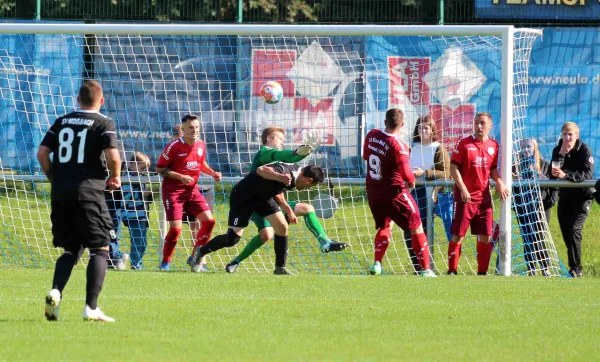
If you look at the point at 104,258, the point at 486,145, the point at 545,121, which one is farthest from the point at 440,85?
the point at 104,258

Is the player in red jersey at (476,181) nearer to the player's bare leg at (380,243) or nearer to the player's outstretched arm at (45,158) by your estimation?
the player's bare leg at (380,243)

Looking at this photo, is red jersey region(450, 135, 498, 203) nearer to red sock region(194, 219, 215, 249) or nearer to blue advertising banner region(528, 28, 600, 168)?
red sock region(194, 219, 215, 249)

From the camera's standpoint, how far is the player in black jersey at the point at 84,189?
7.33 meters

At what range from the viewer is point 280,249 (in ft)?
38.8

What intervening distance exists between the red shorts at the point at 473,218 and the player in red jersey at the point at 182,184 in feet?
9.13

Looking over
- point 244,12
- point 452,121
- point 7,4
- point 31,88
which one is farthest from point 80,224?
point 244,12

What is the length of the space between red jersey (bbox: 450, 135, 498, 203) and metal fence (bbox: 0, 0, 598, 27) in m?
7.48

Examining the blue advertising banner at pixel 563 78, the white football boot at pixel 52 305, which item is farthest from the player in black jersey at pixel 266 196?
the blue advertising banner at pixel 563 78

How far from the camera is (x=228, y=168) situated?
49.2 ft

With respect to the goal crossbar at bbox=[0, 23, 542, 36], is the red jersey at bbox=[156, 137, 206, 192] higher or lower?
lower

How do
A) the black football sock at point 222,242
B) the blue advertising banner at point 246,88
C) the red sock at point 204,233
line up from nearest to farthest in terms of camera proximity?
the black football sock at point 222,242, the red sock at point 204,233, the blue advertising banner at point 246,88

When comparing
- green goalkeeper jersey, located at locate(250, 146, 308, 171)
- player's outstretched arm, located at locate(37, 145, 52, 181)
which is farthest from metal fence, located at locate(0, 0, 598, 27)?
player's outstretched arm, located at locate(37, 145, 52, 181)

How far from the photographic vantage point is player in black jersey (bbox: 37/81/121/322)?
733cm

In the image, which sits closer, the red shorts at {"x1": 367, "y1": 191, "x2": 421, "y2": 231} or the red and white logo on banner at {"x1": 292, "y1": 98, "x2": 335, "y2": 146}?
the red shorts at {"x1": 367, "y1": 191, "x2": 421, "y2": 231}
